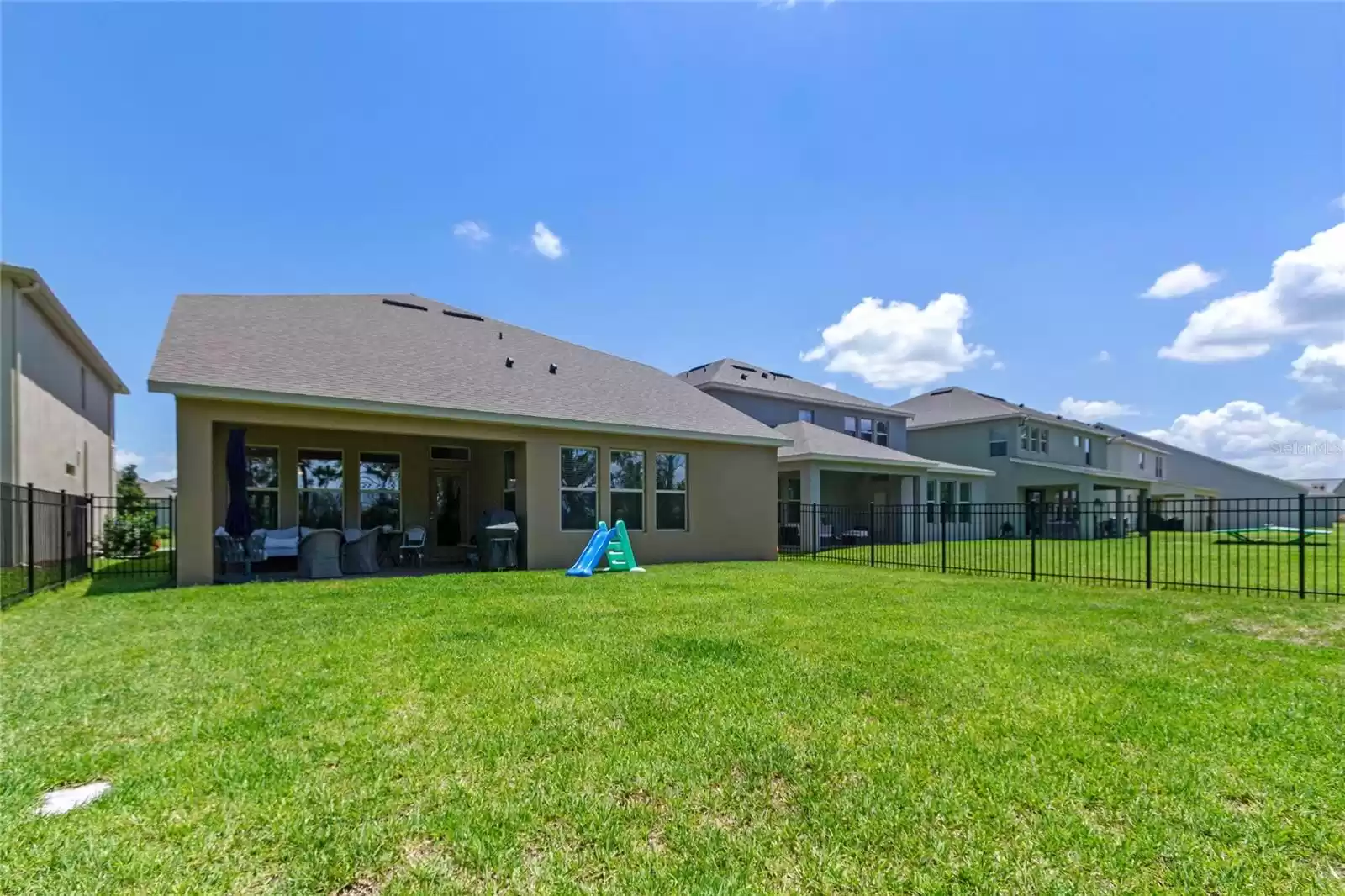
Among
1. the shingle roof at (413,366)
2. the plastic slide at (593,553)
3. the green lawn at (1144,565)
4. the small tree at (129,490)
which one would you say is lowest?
the green lawn at (1144,565)

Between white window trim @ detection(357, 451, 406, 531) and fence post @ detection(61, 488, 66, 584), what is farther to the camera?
white window trim @ detection(357, 451, 406, 531)

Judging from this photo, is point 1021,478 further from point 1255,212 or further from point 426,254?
point 426,254

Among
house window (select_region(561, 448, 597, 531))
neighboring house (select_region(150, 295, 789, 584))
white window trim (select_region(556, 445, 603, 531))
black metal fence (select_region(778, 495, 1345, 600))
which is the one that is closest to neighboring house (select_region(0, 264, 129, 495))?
neighboring house (select_region(150, 295, 789, 584))

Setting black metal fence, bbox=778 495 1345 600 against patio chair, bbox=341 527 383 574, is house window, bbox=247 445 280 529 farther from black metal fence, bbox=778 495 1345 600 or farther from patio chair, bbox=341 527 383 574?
black metal fence, bbox=778 495 1345 600

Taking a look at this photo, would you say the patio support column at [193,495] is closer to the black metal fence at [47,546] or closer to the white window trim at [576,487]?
the black metal fence at [47,546]

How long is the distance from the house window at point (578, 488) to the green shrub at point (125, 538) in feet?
40.0

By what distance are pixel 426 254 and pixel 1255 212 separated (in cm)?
1778

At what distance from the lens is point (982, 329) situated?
66.4ft

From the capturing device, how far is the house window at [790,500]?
21516 mm

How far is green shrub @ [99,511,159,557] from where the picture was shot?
694 inches

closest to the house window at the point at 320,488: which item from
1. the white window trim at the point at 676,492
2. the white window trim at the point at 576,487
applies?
the white window trim at the point at 576,487

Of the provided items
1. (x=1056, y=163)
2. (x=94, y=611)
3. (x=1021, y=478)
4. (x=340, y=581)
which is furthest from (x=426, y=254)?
(x=1021, y=478)

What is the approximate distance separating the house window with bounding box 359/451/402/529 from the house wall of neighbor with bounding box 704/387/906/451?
1283cm

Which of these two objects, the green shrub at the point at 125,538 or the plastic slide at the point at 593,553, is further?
the green shrub at the point at 125,538
